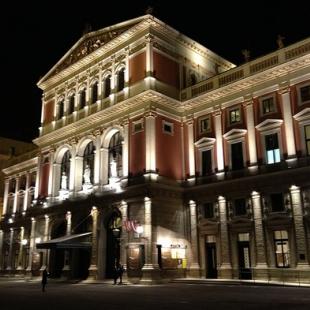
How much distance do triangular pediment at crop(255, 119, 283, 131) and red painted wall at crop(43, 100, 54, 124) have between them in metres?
23.2

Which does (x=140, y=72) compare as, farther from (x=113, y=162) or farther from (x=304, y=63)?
(x=304, y=63)

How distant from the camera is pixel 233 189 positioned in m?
29.5

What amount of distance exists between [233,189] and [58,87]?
75.7ft

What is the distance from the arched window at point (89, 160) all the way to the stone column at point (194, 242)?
9.77 meters

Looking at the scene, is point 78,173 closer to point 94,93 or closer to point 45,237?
point 45,237

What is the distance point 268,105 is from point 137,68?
11.5 meters

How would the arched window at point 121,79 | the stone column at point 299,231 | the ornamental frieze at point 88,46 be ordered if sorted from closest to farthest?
the stone column at point 299,231, the arched window at point 121,79, the ornamental frieze at point 88,46

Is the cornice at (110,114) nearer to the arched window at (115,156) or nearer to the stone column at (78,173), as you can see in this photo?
the arched window at (115,156)

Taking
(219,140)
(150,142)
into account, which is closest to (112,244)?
(150,142)

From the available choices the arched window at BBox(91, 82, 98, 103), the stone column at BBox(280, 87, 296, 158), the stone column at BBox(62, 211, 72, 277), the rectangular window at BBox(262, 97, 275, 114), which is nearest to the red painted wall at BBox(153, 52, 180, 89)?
the arched window at BBox(91, 82, 98, 103)

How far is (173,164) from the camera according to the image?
32812 mm

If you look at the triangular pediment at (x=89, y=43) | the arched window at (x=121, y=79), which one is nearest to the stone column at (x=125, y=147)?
the arched window at (x=121, y=79)

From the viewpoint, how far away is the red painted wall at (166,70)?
34.1m

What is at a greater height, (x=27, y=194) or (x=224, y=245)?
(x=27, y=194)
